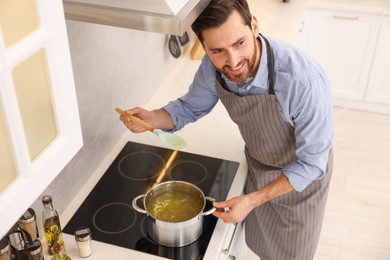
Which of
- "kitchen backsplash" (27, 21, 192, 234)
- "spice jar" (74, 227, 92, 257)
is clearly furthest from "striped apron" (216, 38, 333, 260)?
"spice jar" (74, 227, 92, 257)

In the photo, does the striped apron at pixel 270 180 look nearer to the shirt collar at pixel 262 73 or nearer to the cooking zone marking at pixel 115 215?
the shirt collar at pixel 262 73

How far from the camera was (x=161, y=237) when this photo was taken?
1381 millimetres

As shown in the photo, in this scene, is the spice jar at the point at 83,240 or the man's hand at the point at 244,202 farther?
the man's hand at the point at 244,202

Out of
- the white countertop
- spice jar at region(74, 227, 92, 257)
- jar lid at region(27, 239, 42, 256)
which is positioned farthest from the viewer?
the white countertop

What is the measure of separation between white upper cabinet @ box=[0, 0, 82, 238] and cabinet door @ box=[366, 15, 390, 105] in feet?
8.75

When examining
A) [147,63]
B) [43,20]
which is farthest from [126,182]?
[43,20]

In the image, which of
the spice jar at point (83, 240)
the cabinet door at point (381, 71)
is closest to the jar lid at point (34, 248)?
the spice jar at point (83, 240)

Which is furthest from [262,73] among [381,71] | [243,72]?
[381,71]

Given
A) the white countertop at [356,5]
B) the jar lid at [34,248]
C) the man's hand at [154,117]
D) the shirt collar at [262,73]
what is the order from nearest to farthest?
1. the jar lid at [34,248]
2. the shirt collar at [262,73]
3. the man's hand at [154,117]
4. the white countertop at [356,5]

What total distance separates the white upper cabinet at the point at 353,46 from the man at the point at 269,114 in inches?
68.5

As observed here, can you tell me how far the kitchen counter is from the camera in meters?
1.39

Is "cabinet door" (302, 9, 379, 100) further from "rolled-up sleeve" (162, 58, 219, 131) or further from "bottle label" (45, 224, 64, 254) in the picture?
"bottle label" (45, 224, 64, 254)

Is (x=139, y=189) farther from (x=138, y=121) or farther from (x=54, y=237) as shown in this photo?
(x=54, y=237)

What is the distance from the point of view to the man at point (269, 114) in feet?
4.35
